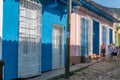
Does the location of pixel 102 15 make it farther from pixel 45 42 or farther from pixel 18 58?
pixel 18 58

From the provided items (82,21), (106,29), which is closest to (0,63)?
(82,21)

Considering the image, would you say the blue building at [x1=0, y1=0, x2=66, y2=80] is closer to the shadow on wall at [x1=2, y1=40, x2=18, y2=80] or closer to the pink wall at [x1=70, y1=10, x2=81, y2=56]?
the shadow on wall at [x1=2, y1=40, x2=18, y2=80]

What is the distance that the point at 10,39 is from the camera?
12391 millimetres

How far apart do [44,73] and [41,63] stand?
1.74 ft

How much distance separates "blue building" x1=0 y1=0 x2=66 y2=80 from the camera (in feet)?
40.2

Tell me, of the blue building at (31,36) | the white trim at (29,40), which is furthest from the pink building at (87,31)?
the white trim at (29,40)

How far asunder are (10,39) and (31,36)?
6.67ft

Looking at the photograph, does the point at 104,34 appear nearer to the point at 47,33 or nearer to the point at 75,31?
the point at 75,31

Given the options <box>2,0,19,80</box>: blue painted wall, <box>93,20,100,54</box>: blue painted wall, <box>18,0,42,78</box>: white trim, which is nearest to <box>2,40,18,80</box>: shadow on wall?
<box>2,0,19,80</box>: blue painted wall

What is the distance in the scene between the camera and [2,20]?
11.9m

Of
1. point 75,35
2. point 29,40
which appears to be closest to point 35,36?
point 29,40

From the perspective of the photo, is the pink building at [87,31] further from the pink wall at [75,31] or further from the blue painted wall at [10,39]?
the blue painted wall at [10,39]

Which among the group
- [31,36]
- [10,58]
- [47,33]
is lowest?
[10,58]

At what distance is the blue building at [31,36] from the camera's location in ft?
40.2
